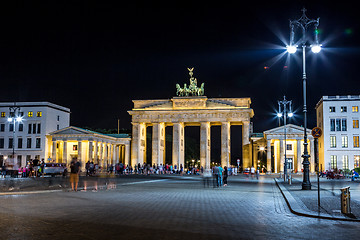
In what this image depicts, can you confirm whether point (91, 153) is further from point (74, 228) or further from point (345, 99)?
point (74, 228)

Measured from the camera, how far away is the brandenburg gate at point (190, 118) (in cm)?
7819

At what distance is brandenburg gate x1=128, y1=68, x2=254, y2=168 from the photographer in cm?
7819

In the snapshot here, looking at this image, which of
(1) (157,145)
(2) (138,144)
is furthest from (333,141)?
(2) (138,144)

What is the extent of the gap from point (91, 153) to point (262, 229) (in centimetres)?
6671

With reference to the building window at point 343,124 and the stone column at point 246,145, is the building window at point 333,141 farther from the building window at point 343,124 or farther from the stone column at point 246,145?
the stone column at point 246,145

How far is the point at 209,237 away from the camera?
898cm

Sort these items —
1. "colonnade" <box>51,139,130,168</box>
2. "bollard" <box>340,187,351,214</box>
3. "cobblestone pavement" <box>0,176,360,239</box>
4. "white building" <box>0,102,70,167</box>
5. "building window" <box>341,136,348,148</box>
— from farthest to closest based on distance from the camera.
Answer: "white building" <box>0,102,70,167</box>
"colonnade" <box>51,139,130,168</box>
"building window" <box>341,136,348,148</box>
"bollard" <box>340,187,351,214</box>
"cobblestone pavement" <box>0,176,360,239</box>

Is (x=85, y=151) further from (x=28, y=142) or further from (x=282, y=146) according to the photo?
(x=282, y=146)

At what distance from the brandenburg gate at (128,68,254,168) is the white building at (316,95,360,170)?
1445 cm

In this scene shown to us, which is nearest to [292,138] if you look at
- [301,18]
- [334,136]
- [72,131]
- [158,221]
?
[334,136]

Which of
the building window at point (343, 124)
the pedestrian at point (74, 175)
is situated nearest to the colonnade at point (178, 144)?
the building window at point (343, 124)

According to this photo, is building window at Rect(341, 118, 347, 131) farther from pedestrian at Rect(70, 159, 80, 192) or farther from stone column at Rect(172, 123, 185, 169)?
pedestrian at Rect(70, 159, 80, 192)

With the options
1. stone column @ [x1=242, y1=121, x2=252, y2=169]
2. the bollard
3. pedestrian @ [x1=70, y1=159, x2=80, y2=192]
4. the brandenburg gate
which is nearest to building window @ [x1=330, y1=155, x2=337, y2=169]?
stone column @ [x1=242, y1=121, x2=252, y2=169]

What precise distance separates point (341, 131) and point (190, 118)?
28.3 m
